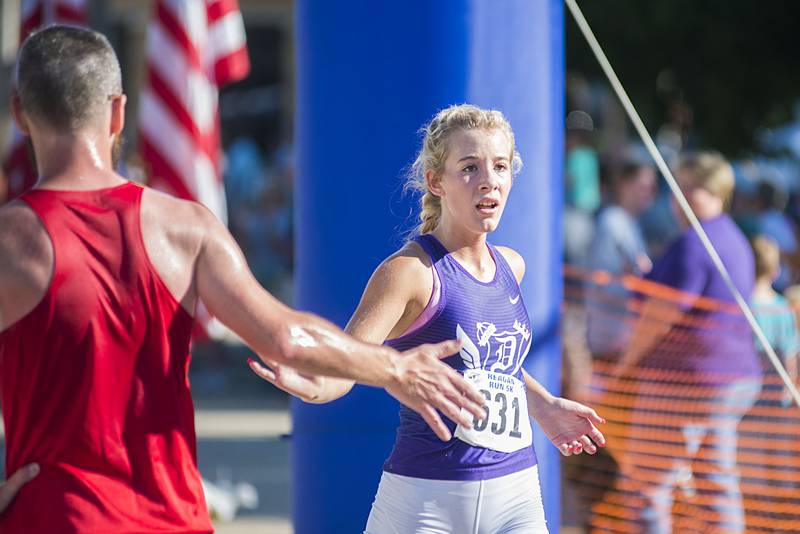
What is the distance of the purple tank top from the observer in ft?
12.1

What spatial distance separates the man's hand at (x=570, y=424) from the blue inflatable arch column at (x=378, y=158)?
42.2 inches

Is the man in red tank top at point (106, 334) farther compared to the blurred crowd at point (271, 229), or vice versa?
the blurred crowd at point (271, 229)

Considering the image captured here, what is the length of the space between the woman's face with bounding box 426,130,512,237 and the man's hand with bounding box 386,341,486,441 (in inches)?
38.9

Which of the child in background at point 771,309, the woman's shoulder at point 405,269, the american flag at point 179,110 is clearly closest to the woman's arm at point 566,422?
the woman's shoulder at point 405,269

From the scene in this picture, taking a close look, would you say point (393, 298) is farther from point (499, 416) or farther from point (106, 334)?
point (106, 334)

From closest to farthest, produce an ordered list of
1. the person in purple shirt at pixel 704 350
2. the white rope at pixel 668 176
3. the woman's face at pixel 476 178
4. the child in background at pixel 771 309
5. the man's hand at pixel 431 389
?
the man's hand at pixel 431 389 < the woman's face at pixel 476 178 < the white rope at pixel 668 176 < the person in purple shirt at pixel 704 350 < the child in background at pixel 771 309

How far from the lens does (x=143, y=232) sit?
284 cm

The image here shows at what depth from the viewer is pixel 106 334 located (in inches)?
110

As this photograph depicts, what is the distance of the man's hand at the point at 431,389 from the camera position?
2.90m

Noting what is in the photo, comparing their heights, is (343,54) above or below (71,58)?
above

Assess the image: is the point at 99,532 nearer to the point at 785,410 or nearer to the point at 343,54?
the point at 343,54

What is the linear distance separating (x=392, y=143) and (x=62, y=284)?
2.32m

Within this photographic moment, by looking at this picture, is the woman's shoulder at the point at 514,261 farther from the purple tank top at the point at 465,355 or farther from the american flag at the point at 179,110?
the american flag at the point at 179,110

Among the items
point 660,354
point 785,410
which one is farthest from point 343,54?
point 785,410
